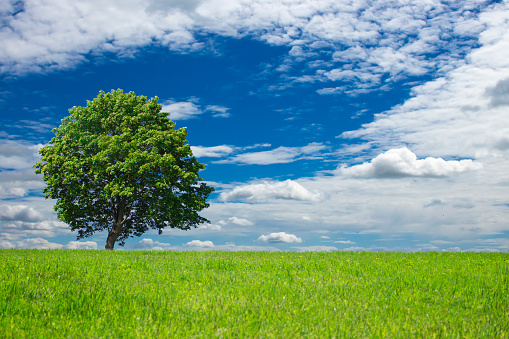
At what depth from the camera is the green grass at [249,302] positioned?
27.0 ft

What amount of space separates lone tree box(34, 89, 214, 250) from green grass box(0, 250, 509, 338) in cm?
1477

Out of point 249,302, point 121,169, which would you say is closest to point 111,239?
point 121,169

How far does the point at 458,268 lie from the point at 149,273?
1101 centimetres

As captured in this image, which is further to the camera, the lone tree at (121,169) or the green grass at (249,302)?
the lone tree at (121,169)

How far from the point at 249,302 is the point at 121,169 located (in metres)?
19.5

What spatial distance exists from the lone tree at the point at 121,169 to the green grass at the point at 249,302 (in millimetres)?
14769

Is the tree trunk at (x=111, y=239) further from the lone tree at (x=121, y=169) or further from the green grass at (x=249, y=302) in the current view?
the green grass at (x=249, y=302)

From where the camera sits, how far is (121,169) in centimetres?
2633

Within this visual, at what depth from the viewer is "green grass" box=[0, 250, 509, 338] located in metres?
8.22

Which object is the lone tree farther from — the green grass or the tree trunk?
the green grass

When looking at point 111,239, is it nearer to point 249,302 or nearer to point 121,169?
point 121,169

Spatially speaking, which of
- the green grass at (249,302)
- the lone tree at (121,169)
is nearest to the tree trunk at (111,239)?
the lone tree at (121,169)

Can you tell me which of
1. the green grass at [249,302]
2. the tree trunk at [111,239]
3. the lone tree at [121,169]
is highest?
the lone tree at [121,169]

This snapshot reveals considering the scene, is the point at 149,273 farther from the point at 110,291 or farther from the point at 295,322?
the point at 295,322
